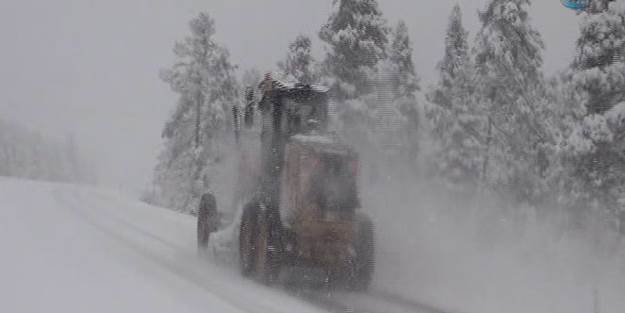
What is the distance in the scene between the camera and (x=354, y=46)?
70.6 ft

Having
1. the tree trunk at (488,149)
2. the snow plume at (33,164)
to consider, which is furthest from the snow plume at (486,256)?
the snow plume at (33,164)

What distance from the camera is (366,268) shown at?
10484 millimetres

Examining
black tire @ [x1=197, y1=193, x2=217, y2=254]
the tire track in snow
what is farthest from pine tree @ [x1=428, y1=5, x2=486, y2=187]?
black tire @ [x1=197, y1=193, x2=217, y2=254]

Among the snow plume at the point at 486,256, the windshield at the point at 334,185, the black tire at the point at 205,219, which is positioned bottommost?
the snow plume at the point at 486,256

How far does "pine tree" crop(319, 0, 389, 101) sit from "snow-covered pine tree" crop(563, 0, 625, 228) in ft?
24.9

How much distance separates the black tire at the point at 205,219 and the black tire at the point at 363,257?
3507 mm

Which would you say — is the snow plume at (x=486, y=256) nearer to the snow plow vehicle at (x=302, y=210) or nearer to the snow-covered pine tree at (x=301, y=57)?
the snow plow vehicle at (x=302, y=210)

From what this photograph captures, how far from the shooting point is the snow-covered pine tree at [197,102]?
1245 inches

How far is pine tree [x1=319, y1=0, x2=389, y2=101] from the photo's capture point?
2153 centimetres

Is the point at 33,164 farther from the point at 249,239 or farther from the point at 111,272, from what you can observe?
the point at 111,272

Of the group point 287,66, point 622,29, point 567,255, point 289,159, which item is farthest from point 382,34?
point 289,159

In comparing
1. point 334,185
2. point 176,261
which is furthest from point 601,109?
point 176,261

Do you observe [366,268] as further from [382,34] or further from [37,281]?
[382,34]

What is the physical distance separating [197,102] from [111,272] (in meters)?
24.0
